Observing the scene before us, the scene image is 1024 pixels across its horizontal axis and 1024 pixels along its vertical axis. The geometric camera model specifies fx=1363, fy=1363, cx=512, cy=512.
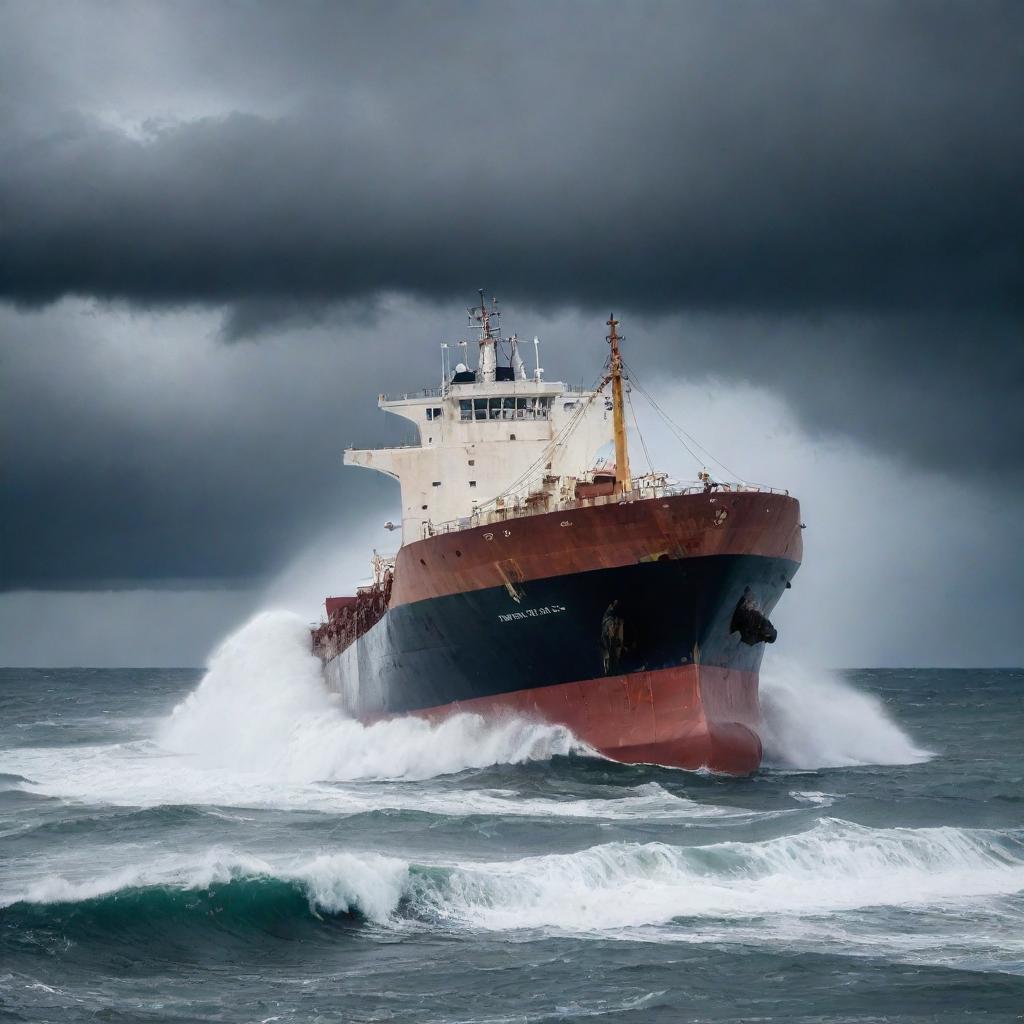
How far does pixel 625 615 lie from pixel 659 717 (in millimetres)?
2246

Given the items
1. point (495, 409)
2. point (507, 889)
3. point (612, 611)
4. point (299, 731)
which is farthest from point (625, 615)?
point (299, 731)

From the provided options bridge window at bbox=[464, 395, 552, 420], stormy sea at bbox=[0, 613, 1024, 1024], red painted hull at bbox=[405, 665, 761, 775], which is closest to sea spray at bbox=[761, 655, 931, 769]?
stormy sea at bbox=[0, 613, 1024, 1024]

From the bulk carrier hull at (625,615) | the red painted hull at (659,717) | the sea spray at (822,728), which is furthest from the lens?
the sea spray at (822,728)

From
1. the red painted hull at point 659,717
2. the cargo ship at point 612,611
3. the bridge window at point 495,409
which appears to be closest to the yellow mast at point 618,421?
the cargo ship at point 612,611

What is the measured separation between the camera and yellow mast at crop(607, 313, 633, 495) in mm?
29484

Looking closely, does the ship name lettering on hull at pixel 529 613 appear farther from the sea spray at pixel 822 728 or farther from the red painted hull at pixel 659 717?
the sea spray at pixel 822 728

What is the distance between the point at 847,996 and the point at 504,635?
15896 millimetres

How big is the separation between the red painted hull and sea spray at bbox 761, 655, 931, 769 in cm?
549

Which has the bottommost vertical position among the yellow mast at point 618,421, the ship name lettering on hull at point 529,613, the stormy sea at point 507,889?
the stormy sea at point 507,889

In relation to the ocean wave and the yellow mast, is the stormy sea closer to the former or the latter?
the ocean wave

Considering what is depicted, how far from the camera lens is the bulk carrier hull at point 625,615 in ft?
89.1

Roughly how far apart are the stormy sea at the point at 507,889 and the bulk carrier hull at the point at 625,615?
0.94 meters

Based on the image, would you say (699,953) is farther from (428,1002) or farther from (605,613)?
(605,613)

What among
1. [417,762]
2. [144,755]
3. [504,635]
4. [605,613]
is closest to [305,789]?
[417,762]
